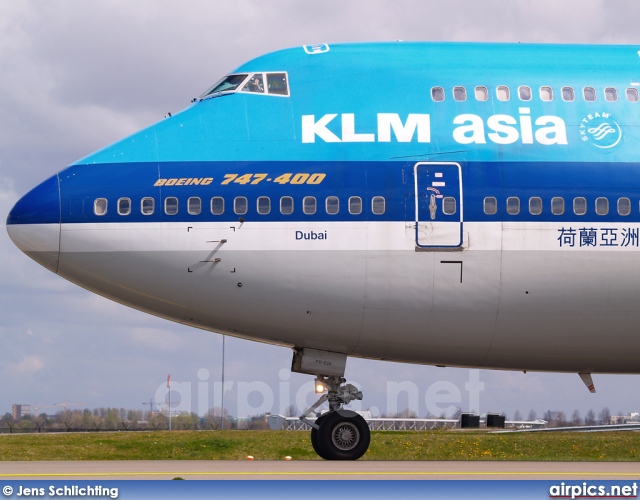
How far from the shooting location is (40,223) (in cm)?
2147

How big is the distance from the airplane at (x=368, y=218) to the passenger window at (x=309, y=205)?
0.09 ft

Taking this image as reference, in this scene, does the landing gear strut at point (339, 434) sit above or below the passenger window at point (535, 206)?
below

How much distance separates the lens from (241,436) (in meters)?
40.7

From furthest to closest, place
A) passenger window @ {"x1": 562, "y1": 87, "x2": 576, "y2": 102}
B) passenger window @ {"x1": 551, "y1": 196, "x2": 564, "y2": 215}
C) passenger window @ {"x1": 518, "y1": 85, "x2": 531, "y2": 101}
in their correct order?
passenger window @ {"x1": 562, "y1": 87, "x2": 576, "y2": 102}
passenger window @ {"x1": 518, "y1": 85, "x2": 531, "y2": 101}
passenger window @ {"x1": 551, "y1": 196, "x2": 564, "y2": 215}

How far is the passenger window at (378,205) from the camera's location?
21.6 metres

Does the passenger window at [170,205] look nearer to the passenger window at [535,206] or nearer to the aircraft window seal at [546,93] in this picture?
the passenger window at [535,206]

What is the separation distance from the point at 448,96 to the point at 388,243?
141 inches

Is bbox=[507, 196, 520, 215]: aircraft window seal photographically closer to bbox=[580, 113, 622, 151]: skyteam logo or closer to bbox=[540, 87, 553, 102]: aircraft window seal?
bbox=[580, 113, 622, 151]: skyteam logo

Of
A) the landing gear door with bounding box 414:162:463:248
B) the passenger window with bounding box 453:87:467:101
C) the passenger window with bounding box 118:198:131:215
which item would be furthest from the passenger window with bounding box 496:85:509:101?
the passenger window with bounding box 118:198:131:215

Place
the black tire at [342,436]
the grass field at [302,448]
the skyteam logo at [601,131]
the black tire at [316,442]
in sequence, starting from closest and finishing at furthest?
the black tire at [342,436] → the black tire at [316,442] → the skyteam logo at [601,131] → the grass field at [302,448]

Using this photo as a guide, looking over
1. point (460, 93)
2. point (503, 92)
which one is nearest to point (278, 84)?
point (460, 93)

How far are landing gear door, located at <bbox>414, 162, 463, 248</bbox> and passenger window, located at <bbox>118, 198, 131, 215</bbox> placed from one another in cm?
588

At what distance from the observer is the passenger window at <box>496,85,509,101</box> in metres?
22.7

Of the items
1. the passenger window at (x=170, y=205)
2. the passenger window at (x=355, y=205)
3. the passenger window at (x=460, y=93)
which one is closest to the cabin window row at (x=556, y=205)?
the passenger window at (x=460, y=93)
